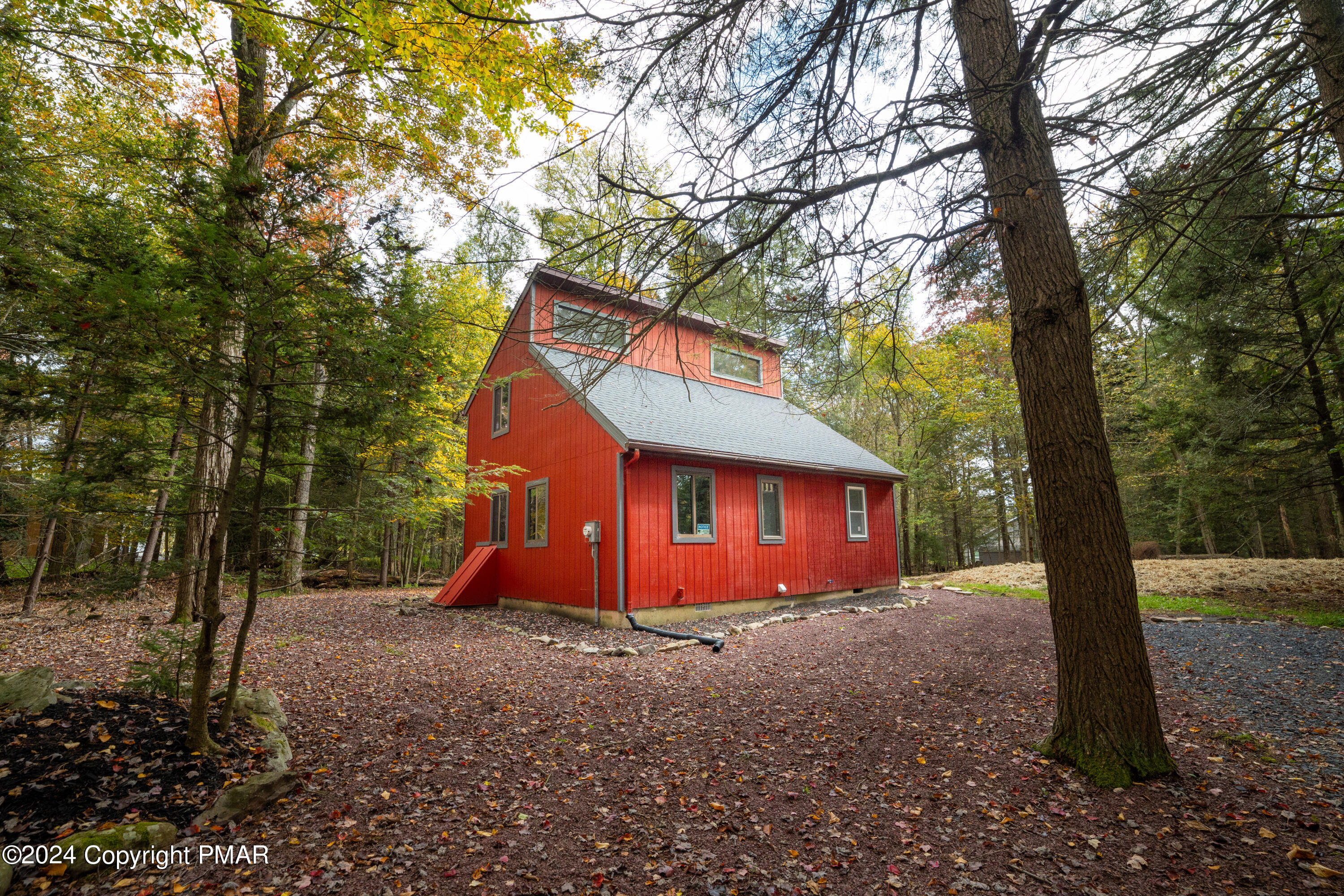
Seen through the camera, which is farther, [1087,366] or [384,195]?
[384,195]

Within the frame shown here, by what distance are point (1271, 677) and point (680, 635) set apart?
→ 6.16m

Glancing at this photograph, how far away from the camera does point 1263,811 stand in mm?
2689

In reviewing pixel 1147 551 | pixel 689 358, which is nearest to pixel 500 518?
pixel 689 358

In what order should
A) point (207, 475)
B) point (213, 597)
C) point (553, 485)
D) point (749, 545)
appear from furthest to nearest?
point (553, 485)
point (749, 545)
point (207, 475)
point (213, 597)

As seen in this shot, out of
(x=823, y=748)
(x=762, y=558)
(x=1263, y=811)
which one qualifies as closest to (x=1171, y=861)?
(x=1263, y=811)

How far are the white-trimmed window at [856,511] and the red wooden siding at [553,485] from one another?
245 inches

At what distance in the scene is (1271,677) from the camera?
4.97 m

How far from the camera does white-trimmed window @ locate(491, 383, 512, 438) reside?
499 inches

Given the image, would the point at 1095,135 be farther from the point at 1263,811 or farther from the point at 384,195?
the point at 384,195

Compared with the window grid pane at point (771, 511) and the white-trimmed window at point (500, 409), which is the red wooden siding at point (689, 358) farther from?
the window grid pane at point (771, 511)

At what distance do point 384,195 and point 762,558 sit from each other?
10145mm

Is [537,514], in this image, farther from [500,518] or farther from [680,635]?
[680,635]

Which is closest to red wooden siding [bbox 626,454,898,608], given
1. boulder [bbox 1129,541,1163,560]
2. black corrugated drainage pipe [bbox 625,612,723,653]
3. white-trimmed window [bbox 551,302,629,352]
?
black corrugated drainage pipe [bbox 625,612,723,653]

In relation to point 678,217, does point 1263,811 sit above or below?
below
